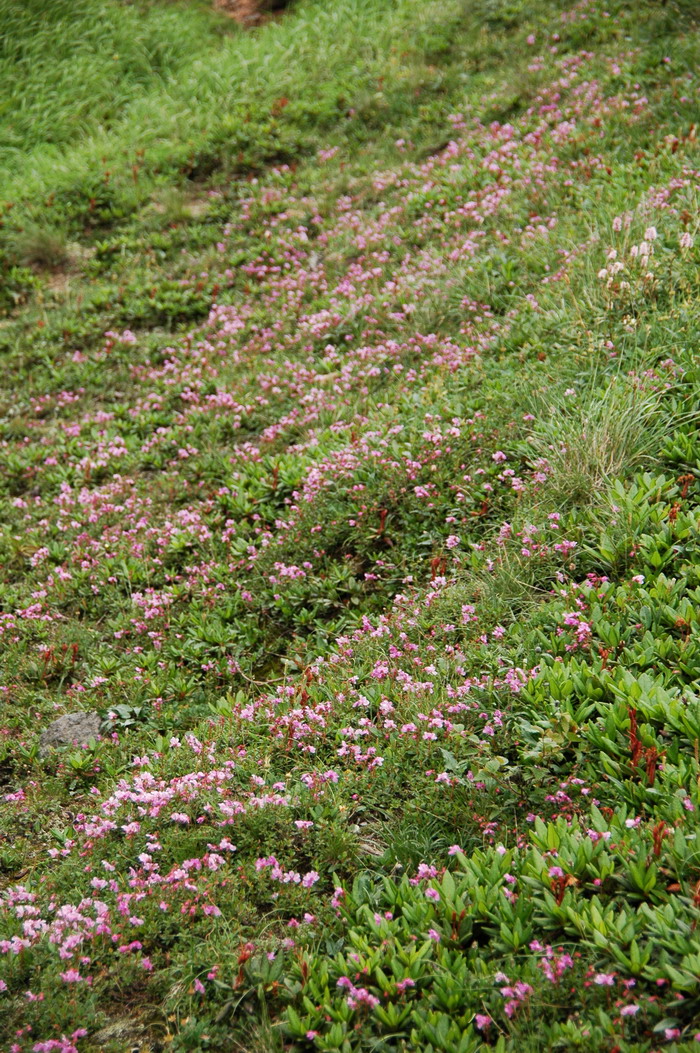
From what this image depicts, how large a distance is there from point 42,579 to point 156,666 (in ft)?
5.92

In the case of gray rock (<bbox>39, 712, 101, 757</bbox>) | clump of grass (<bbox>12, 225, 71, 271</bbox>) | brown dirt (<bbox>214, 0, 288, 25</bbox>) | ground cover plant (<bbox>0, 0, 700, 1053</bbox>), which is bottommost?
gray rock (<bbox>39, 712, 101, 757</bbox>)

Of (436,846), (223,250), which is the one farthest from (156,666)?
(223,250)

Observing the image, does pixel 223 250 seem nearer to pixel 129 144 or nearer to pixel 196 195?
pixel 196 195

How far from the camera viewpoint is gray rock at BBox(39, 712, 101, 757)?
5105mm

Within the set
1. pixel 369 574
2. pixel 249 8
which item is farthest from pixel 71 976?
pixel 249 8

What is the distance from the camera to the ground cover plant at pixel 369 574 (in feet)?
10.3

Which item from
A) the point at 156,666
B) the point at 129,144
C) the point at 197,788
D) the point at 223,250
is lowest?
the point at 156,666

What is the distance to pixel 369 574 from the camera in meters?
5.68

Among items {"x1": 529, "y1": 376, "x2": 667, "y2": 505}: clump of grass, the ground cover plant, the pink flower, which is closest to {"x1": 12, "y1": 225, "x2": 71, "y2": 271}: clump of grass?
the ground cover plant

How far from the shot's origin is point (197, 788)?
406cm

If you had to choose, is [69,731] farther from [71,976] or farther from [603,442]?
[603,442]

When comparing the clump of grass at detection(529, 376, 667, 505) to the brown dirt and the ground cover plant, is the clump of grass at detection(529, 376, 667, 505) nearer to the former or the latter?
the ground cover plant

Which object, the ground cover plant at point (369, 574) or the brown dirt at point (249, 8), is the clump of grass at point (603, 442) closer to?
the ground cover plant at point (369, 574)

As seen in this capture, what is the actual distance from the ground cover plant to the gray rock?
122 millimetres
